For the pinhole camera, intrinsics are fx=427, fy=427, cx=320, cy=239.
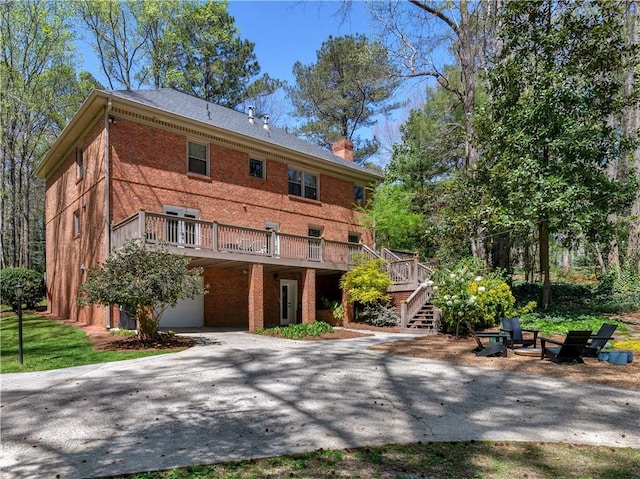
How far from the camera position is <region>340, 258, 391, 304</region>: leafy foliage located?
17422 millimetres

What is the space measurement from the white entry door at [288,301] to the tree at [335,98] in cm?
1739

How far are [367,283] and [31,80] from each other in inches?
961

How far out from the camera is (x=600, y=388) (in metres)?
6.77

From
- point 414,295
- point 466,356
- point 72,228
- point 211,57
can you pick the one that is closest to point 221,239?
point 414,295

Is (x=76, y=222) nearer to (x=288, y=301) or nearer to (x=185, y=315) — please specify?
(x=185, y=315)

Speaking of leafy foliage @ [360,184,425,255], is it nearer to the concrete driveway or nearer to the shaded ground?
the shaded ground

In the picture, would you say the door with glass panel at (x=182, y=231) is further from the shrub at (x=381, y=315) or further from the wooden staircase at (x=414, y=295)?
the wooden staircase at (x=414, y=295)

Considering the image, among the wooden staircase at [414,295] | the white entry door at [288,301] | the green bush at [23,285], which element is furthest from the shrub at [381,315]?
the green bush at [23,285]

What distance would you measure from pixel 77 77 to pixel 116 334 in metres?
23.7

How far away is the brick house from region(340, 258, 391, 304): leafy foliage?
2.22 feet

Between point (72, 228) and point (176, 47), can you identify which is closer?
point (72, 228)

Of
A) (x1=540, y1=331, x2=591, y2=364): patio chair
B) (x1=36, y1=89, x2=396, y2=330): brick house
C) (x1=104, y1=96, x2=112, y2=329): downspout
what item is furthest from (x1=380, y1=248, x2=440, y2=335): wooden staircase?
(x1=104, y1=96, x2=112, y2=329): downspout

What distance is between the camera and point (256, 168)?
63.3ft

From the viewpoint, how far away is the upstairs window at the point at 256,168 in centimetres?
1905
